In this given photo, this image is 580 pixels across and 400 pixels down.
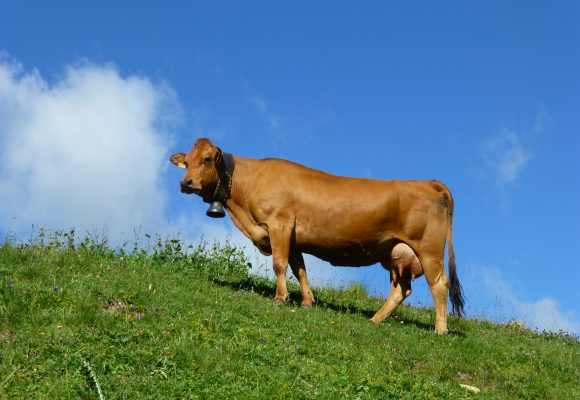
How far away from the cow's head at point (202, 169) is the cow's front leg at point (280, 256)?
1.73 m

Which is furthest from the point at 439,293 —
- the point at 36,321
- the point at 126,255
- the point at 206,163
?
the point at 36,321

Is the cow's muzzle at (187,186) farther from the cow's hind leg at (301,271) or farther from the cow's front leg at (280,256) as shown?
the cow's hind leg at (301,271)

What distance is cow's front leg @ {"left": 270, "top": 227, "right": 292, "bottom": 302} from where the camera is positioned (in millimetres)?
13398

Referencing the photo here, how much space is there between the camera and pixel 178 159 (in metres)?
14.7

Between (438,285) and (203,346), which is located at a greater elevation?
(438,285)

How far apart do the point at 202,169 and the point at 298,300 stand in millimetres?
3332

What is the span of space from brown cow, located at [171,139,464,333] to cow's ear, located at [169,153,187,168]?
294mm

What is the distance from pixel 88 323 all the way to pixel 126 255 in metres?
5.34

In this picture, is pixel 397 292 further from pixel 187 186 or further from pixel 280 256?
pixel 187 186

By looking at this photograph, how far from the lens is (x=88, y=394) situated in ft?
26.4

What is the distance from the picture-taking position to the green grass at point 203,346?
28.0ft

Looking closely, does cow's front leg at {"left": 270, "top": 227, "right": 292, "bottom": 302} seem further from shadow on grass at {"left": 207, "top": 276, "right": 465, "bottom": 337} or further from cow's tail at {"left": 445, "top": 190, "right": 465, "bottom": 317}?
cow's tail at {"left": 445, "top": 190, "right": 465, "bottom": 317}

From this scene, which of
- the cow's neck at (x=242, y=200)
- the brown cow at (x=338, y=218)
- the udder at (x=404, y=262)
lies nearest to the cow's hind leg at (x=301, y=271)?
the brown cow at (x=338, y=218)

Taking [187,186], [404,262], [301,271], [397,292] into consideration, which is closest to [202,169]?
[187,186]
